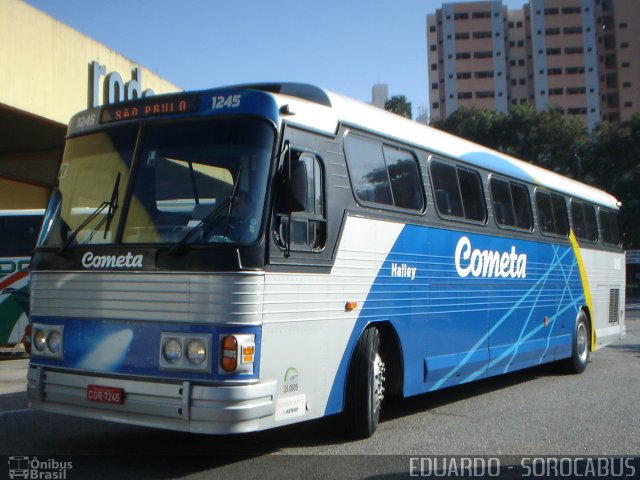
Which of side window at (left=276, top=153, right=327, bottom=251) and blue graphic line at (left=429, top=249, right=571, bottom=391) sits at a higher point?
side window at (left=276, top=153, right=327, bottom=251)

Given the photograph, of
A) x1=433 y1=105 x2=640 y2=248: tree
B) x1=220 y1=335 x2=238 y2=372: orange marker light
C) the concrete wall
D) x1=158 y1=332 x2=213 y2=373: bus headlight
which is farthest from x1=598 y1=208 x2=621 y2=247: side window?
x1=433 y1=105 x2=640 y2=248: tree

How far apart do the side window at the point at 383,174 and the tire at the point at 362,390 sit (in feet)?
4.86

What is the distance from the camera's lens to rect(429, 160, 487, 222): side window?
30.6 ft

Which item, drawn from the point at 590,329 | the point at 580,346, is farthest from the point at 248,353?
the point at 590,329

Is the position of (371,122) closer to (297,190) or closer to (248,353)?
(297,190)

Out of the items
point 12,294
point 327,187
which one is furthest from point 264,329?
point 12,294

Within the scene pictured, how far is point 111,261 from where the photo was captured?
6.42 meters

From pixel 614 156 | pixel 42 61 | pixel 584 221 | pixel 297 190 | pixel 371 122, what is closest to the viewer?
pixel 297 190

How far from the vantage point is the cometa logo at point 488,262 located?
384 inches

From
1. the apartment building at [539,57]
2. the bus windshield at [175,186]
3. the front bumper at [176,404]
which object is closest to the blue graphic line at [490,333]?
the front bumper at [176,404]

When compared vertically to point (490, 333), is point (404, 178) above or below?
above

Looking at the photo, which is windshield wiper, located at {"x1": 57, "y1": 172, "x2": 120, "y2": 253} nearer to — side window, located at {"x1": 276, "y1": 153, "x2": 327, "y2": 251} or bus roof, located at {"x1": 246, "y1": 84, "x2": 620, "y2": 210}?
side window, located at {"x1": 276, "y1": 153, "x2": 327, "y2": 251}

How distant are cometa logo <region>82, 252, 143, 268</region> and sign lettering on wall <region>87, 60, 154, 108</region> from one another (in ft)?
41.7

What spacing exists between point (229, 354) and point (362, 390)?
6.60ft
